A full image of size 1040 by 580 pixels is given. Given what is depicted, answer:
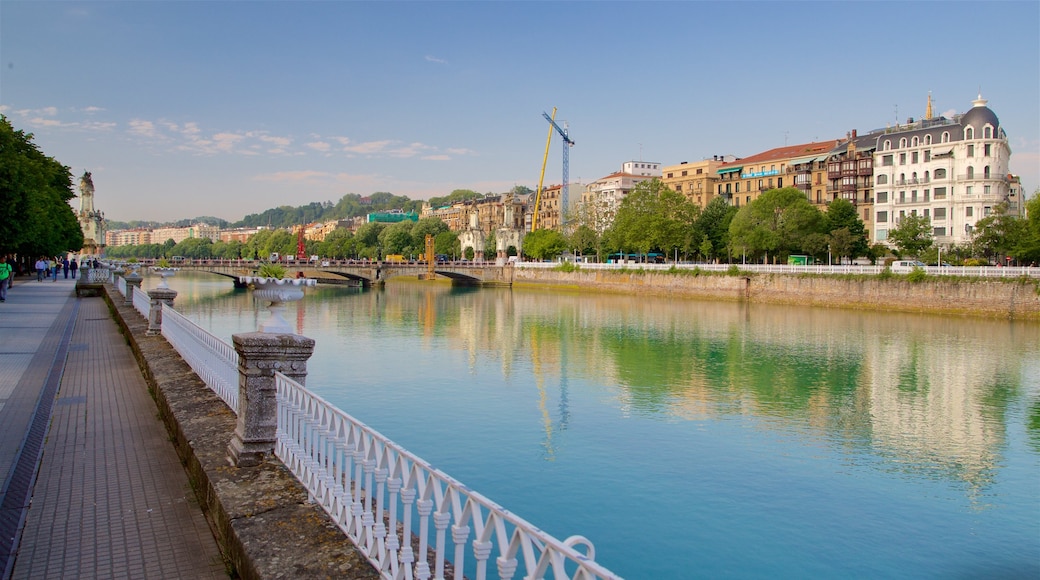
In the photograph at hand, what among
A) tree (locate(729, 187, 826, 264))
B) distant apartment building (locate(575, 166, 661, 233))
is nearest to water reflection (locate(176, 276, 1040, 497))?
tree (locate(729, 187, 826, 264))

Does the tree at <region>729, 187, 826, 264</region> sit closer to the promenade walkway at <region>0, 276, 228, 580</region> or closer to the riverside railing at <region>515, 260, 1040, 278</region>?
the riverside railing at <region>515, 260, 1040, 278</region>

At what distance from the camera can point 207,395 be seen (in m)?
9.40

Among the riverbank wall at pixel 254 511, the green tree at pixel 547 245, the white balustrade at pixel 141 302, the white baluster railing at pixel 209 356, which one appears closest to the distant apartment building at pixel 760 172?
the green tree at pixel 547 245

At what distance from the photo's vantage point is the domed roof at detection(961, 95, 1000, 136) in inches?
2510

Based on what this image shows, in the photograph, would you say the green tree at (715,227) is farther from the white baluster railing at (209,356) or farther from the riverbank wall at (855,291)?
the white baluster railing at (209,356)

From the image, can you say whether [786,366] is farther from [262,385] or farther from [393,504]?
[393,504]

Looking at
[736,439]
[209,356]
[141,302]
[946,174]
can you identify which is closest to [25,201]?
[141,302]

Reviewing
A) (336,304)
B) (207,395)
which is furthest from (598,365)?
(336,304)

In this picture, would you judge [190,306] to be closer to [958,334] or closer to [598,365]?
[598,365]

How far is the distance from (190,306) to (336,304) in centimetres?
1008

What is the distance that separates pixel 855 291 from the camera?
4956cm

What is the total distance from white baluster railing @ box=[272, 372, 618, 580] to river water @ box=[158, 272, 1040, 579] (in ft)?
16.6

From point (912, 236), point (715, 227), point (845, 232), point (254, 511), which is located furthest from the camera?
point (715, 227)

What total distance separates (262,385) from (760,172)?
95774mm
